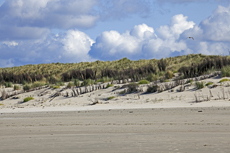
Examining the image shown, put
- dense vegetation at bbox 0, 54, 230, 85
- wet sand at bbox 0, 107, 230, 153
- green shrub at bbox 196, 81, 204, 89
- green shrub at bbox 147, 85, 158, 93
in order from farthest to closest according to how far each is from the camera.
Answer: dense vegetation at bbox 0, 54, 230, 85 → green shrub at bbox 147, 85, 158, 93 → green shrub at bbox 196, 81, 204, 89 → wet sand at bbox 0, 107, 230, 153

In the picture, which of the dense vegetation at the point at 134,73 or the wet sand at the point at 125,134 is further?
the dense vegetation at the point at 134,73

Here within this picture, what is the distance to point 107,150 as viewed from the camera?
7.29 metres

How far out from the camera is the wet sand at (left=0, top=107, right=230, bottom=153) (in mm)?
7453

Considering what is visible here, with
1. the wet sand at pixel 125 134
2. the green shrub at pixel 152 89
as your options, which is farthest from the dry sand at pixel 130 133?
the green shrub at pixel 152 89

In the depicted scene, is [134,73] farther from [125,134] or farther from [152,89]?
[125,134]

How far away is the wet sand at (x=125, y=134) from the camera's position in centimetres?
745

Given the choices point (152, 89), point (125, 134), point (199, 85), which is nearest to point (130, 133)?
point (125, 134)

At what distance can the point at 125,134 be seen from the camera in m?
9.02

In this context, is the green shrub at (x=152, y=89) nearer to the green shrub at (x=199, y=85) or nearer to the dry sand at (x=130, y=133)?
Result: the green shrub at (x=199, y=85)

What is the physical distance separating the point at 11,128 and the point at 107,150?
15.8ft

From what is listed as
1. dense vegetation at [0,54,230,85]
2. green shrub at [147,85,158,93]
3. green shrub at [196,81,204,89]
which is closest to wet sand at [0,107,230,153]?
green shrub at [196,81,204,89]

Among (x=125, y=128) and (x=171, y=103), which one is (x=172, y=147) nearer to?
(x=125, y=128)

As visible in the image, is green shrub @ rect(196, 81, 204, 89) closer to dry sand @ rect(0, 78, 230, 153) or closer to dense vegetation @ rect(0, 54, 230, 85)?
dry sand @ rect(0, 78, 230, 153)

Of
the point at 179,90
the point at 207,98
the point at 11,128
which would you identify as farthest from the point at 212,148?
the point at 179,90
